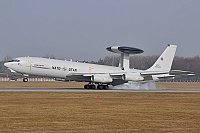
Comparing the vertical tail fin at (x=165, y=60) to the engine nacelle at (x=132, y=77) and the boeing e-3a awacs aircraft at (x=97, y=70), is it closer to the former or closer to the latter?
the boeing e-3a awacs aircraft at (x=97, y=70)

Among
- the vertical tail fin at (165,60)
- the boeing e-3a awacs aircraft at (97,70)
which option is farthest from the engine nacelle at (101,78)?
the vertical tail fin at (165,60)

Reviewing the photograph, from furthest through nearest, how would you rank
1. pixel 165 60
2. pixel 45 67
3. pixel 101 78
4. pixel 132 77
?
pixel 165 60 → pixel 132 77 → pixel 101 78 → pixel 45 67

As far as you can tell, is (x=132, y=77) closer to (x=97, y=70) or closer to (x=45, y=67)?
(x=97, y=70)

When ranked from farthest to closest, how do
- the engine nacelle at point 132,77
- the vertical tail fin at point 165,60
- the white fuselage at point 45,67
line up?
1. the vertical tail fin at point 165,60
2. the engine nacelle at point 132,77
3. the white fuselage at point 45,67

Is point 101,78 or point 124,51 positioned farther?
point 124,51

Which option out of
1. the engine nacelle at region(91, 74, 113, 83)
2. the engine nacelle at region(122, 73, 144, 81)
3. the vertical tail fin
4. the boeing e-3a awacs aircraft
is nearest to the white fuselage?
the boeing e-3a awacs aircraft

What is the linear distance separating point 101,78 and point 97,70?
220cm

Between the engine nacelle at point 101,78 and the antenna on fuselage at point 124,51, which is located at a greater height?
the antenna on fuselage at point 124,51

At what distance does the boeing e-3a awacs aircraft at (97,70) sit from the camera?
5506 centimetres

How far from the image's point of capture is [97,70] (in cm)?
5897

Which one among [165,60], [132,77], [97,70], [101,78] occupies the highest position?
[165,60]

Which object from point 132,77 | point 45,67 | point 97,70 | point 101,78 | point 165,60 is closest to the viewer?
point 45,67

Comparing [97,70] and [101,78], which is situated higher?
[97,70]

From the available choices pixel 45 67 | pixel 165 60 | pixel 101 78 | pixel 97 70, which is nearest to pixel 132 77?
pixel 101 78
